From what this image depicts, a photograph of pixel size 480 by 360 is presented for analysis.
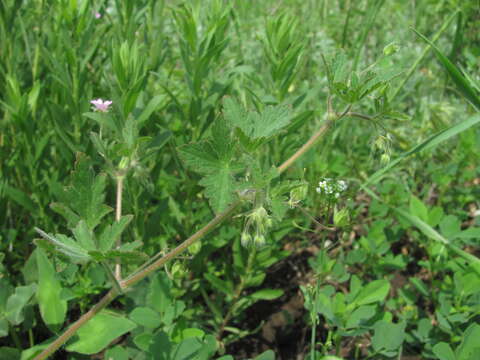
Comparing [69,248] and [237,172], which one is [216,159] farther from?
[69,248]

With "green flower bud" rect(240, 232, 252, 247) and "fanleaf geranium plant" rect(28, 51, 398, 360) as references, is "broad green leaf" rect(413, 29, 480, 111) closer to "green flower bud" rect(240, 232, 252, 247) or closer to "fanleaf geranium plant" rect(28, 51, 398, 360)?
"fanleaf geranium plant" rect(28, 51, 398, 360)

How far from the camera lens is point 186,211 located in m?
1.96

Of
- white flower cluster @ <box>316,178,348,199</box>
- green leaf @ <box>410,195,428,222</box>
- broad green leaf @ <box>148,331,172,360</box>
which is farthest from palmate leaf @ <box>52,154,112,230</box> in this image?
green leaf @ <box>410,195,428,222</box>

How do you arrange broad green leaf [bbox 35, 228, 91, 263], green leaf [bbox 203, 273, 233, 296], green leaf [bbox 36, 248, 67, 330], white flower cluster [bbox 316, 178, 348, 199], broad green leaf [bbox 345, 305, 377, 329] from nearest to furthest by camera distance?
broad green leaf [bbox 35, 228, 91, 263], white flower cluster [bbox 316, 178, 348, 199], green leaf [bbox 36, 248, 67, 330], broad green leaf [bbox 345, 305, 377, 329], green leaf [bbox 203, 273, 233, 296]

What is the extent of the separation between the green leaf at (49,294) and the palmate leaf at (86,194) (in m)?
0.29

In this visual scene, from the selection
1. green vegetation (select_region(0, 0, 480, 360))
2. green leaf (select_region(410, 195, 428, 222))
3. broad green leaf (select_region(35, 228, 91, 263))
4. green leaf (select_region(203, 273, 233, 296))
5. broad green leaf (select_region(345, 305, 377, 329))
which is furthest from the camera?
green leaf (select_region(410, 195, 428, 222))

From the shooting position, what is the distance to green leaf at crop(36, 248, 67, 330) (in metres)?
1.42

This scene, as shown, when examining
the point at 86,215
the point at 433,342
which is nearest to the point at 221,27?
the point at 86,215

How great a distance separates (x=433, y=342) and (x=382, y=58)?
0.96 meters

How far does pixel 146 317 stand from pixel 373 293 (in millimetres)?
730

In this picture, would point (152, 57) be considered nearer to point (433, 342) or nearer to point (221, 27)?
point (221, 27)

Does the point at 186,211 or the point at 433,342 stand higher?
the point at 186,211

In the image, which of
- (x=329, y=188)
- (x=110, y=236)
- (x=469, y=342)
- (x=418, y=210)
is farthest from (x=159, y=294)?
(x=418, y=210)

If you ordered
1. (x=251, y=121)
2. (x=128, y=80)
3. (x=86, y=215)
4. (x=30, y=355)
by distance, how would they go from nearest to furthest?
(x=251, y=121) < (x=86, y=215) < (x=30, y=355) < (x=128, y=80)
